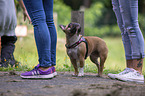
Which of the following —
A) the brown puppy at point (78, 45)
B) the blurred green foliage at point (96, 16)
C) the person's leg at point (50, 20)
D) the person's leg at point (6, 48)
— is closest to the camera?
the person's leg at point (50, 20)

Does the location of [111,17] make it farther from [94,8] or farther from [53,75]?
[53,75]

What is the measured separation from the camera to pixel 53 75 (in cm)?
333

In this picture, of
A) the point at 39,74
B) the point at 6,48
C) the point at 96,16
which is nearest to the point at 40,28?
the point at 39,74

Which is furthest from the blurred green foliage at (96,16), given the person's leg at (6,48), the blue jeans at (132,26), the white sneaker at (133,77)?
the white sneaker at (133,77)

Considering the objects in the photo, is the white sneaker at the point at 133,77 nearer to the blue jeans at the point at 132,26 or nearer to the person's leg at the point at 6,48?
the blue jeans at the point at 132,26

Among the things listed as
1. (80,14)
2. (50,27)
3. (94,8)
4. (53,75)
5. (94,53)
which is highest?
(94,8)

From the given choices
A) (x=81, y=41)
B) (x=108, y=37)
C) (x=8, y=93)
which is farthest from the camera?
(x=108, y=37)

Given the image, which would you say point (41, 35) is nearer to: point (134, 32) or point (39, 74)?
point (39, 74)

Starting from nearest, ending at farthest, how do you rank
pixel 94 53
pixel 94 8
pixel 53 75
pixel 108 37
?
pixel 53 75, pixel 94 53, pixel 94 8, pixel 108 37

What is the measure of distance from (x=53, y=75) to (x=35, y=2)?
1.12m

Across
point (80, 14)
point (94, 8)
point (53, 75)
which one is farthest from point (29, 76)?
point (94, 8)

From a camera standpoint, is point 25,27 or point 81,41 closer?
point 81,41

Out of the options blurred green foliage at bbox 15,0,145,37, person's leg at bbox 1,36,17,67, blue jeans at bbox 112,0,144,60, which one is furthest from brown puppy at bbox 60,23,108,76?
blurred green foliage at bbox 15,0,145,37

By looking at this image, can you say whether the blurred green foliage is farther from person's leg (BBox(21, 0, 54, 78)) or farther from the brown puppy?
person's leg (BBox(21, 0, 54, 78))
